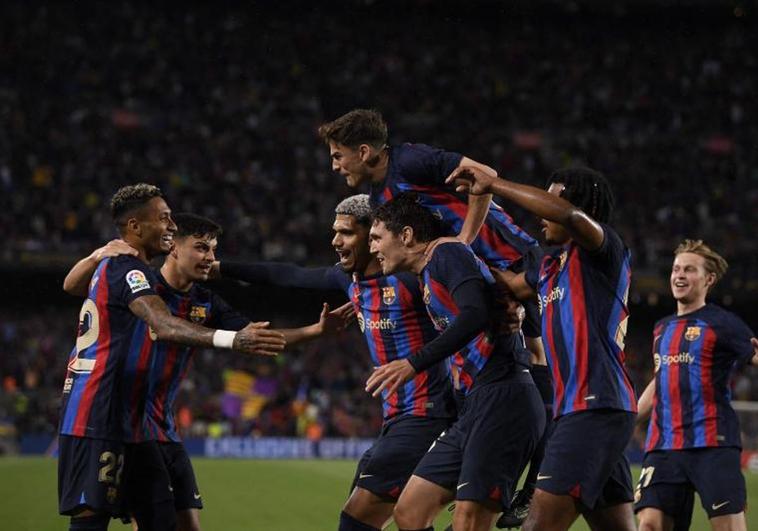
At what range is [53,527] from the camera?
36.3 ft

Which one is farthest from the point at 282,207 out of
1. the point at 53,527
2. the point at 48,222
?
the point at 53,527

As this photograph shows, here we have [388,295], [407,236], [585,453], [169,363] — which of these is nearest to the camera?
[585,453]

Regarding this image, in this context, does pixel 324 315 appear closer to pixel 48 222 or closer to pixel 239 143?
pixel 48 222

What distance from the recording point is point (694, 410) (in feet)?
24.1

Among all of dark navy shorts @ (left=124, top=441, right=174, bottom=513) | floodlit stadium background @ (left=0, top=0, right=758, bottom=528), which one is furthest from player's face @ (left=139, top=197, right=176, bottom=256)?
floodlit stadium background @ (left=0, top=0, right=758, bottom=528)

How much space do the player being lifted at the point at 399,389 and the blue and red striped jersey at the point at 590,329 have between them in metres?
1.10

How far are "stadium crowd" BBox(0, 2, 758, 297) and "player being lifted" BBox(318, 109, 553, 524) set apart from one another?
2138cm

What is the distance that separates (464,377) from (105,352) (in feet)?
6.74

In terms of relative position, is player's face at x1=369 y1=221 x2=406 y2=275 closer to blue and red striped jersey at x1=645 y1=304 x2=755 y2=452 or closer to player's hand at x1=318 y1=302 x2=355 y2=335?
player's hand at x1=318 y1=302 x2=355 y2=335

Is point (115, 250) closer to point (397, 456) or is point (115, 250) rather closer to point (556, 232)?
point (397, 456)

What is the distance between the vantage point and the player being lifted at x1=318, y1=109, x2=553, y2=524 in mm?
6883

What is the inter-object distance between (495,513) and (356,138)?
2443 millimetres

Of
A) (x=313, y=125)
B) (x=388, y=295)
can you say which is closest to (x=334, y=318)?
(x=388, y=295)

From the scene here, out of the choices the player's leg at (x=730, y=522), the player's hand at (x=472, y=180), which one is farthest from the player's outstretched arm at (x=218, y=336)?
the player's leg at (x=730, y=522)
